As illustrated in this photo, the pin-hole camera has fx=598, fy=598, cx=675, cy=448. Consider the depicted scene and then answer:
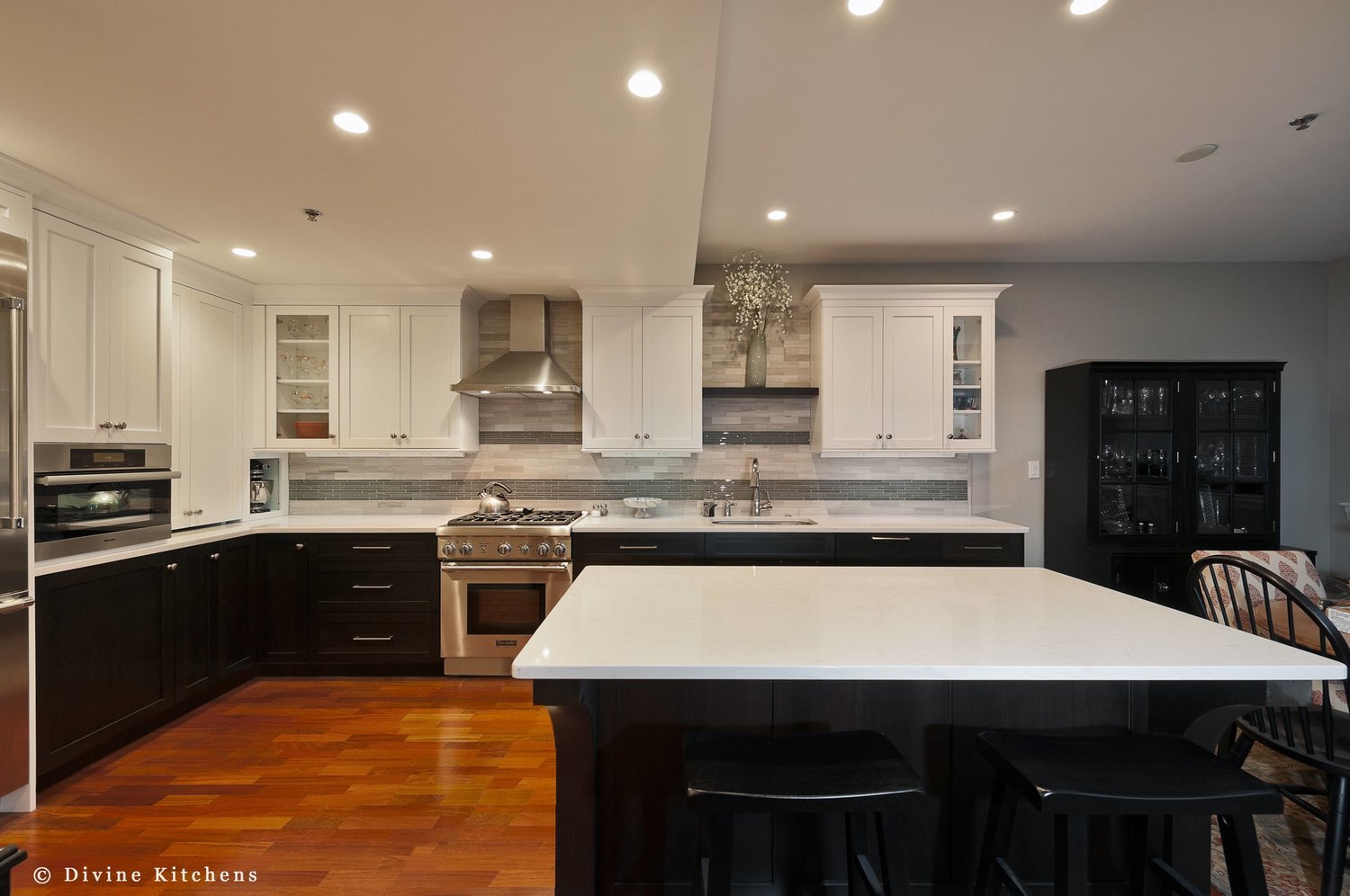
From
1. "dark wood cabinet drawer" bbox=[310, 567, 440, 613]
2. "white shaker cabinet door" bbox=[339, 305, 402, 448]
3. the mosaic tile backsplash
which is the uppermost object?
"white shaker cabinet door" bbox=[339, 305, 402, 448]

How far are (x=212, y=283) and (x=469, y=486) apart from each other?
6.25ft

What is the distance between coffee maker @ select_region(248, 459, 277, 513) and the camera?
3.91 meters

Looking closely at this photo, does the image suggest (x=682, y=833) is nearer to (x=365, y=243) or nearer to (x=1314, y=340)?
(x=365, y=243)

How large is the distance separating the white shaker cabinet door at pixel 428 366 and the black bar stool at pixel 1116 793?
3499 mm

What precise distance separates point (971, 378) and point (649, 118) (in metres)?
2.87

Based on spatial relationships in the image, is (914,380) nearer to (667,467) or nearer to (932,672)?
(667,467)

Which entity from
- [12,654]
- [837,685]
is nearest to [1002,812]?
[837,685]

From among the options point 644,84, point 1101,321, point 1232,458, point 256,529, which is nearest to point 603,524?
point 256,529

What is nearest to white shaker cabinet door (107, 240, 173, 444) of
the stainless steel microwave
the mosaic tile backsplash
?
the stainless steel microwave

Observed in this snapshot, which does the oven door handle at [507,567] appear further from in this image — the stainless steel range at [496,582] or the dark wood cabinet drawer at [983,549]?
the dark wood cabinet drawer at [983,549]

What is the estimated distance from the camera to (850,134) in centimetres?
244

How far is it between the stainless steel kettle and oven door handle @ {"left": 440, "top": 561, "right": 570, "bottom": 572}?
45 centimetres

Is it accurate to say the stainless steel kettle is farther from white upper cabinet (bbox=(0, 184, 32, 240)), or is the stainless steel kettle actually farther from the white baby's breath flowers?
white upper cabinet (bbox=(0, 184, 32, 240))

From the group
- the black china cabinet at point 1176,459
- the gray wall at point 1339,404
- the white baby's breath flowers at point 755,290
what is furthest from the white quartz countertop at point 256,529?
the gray wall at point 1339,404
